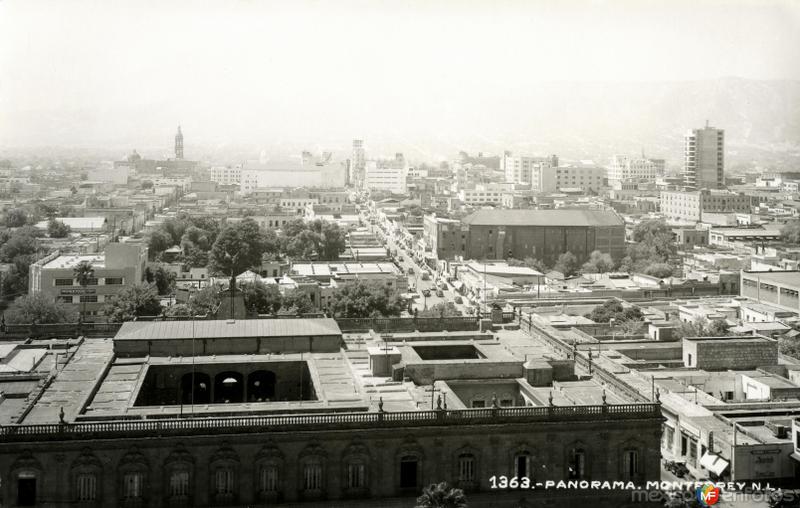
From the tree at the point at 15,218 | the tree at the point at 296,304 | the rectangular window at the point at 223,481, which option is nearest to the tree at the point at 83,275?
the tree at the point at 296,304

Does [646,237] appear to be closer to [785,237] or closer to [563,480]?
[785,237]

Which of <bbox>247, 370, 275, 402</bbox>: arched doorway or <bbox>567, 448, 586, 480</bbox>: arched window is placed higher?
<bbox>247, 370, 275, 402</bbox>: arched doorway

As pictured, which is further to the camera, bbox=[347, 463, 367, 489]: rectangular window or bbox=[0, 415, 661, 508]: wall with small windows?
bbox=[347, 463, 367, 489]: rectangular window

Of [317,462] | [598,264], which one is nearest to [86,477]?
[317,462]

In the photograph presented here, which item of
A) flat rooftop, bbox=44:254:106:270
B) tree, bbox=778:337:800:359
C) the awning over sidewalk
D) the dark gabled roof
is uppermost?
the dark gabled roof

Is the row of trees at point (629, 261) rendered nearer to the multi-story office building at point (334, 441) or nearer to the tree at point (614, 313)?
the tree at point (614, 313)

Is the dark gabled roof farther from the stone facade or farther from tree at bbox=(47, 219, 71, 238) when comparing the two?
the stone facade

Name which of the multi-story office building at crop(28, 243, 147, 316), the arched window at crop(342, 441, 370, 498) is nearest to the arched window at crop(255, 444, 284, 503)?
the arched window at crop(342, 441, 370, 498)
